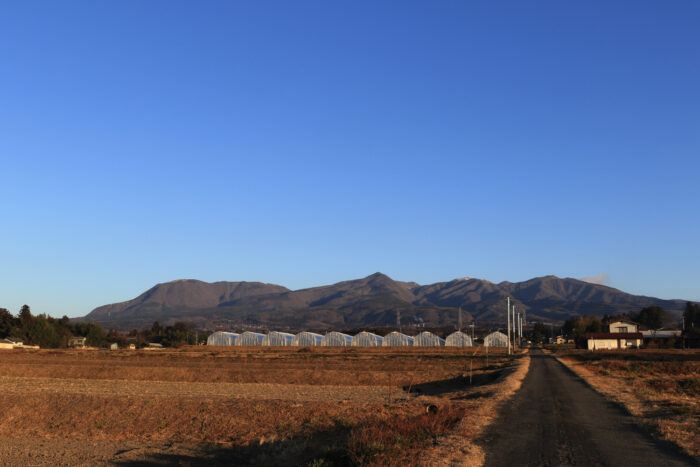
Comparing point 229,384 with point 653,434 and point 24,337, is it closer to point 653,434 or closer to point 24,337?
point 653,434

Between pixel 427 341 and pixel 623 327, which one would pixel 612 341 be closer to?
pixel 623 327

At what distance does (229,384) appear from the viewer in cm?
5003

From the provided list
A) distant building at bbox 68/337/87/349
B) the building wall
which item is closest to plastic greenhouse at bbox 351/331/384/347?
the building wall

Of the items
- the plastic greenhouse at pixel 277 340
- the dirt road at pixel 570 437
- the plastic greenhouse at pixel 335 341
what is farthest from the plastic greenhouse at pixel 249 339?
the dirt road at pixel 570 437

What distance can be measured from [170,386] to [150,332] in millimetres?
155839

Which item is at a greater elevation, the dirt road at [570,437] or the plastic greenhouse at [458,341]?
the dirt road at [570,437]

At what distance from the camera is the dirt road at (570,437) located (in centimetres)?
1634

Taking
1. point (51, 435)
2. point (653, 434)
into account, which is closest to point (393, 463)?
point (653, 434)

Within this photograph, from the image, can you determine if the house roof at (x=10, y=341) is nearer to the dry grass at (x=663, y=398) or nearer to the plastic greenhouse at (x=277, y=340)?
the plastic greenhouse at (x=277, y=340)

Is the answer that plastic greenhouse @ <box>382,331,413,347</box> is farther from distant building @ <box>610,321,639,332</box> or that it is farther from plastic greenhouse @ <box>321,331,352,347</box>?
distant building @ <box>610,321,639,332</box>

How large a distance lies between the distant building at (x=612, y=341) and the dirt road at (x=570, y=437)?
385 ft

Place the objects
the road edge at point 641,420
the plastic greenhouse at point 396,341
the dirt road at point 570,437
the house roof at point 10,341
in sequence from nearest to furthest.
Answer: the dirt road at point 570,437
the road edge at point 641,420
the house roof at point 10,341
the plastic greenhouse at point 396,341

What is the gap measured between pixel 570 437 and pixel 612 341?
133029mm

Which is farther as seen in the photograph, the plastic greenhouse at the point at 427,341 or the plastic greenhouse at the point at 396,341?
the plastic greenhouse at the point at 396,341
